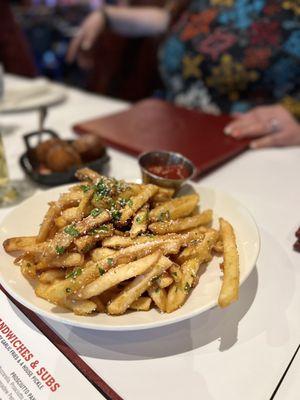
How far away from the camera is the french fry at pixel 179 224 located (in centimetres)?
96

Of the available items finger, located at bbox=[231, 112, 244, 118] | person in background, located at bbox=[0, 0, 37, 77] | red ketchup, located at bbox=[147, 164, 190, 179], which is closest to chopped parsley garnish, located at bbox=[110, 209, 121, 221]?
red ketchup, located at bbox=[147, 164, 190, 179]

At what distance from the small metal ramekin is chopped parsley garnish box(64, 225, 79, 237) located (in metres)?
0.39

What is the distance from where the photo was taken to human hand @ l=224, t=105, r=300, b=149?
5.82 feet

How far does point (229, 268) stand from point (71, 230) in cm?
36

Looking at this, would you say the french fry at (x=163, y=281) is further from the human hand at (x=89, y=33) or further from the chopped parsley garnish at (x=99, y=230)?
the human hand at (x=89, y=33)

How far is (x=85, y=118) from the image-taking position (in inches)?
87.4

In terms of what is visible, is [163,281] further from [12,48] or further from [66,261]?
[12,48]

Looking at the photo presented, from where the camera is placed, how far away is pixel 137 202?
99cm

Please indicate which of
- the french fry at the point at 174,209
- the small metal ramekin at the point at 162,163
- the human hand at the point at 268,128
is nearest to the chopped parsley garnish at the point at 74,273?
the french fry at the point at 174,209

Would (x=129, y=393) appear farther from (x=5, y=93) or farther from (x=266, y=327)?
(x=5, y=93)

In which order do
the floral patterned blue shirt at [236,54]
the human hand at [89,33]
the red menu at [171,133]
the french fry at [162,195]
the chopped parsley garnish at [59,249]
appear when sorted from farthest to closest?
1. the human hand at [89,33]
2. the floral patterned blue shirt at [236,54]
3. the red menu at [171,133]
4. the french fry at [162,195]
5. the chopped parsley garnish at [59,249]

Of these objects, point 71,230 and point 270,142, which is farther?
point 270,142

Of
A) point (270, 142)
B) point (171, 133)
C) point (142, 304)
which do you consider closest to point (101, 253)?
point (142, 304)

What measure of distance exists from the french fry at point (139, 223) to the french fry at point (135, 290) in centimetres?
12
